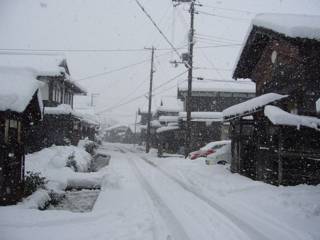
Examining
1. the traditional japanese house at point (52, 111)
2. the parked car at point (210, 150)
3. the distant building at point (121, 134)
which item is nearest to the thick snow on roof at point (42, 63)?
the traditional japanese house at point (52, 111)

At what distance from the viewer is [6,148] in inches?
368

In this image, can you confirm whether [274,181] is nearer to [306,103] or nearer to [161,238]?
[306,103]

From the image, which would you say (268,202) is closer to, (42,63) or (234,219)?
(234,219)

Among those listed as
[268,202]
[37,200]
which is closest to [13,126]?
[37,200]

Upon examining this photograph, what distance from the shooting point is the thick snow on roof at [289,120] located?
1152cm

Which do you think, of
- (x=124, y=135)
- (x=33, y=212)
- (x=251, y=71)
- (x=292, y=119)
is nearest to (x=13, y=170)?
(x=33, y=212)

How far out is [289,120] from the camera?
11586mm

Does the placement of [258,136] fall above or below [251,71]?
below

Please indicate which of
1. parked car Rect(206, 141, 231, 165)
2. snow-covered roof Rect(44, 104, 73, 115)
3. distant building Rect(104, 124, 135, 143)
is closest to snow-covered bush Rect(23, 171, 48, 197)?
parked car Rect(206, 141, 231, 165)

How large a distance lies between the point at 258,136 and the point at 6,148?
A: 10560mm

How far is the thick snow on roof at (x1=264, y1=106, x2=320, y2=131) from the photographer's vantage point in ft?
37.8

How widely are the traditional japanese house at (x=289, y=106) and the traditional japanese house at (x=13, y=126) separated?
8.21 meters

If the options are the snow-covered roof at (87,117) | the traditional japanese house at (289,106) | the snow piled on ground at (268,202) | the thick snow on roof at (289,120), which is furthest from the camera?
the snow-covered roof at (87,117)

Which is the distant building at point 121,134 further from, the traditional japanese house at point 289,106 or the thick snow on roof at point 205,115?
the traditional japanese house at point 289,106
